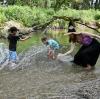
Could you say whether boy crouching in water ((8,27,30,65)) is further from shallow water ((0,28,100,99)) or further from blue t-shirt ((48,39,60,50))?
blue t-shirt ((48,39,60,50))

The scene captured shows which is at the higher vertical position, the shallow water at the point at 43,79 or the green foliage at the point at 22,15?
the shallow water at the point at 43,79

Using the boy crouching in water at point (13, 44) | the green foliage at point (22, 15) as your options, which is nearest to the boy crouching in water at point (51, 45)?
the boy crouching in water at point (13, 44)

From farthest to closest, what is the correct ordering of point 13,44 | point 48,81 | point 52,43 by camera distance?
1. point 52,43
2. point 13,44
3. point 48,81

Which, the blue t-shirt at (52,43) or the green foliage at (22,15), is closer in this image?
the blue t-shirt at (52,43)

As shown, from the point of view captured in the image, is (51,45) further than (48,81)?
Yes

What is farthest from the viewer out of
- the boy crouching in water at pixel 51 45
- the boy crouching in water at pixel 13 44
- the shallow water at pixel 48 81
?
the boy crouching in water at pixel 51 45

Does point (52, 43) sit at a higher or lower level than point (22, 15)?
higher

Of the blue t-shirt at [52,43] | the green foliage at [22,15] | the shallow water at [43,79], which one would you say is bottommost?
the green foliage at [22,15]

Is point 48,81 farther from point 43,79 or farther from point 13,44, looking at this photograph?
point 13,44

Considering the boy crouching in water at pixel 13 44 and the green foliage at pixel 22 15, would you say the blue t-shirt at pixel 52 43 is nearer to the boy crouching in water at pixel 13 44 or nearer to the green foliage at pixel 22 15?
the boy crouching in water at pixel 13 44

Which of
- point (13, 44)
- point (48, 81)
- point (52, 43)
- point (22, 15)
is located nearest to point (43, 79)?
point (48, 81)

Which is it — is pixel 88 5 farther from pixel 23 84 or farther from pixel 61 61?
pixel 23 84

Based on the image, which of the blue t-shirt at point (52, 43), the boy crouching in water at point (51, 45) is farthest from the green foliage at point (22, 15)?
the blue t-shirt at point (52, 43)

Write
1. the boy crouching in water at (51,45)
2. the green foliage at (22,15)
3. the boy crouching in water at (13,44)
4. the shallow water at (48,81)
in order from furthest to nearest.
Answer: the green foliage at (22,15)
the boy crouching in water at (51,45)
the boy crouching in water at (13,44)
the shallow water at (48,81)
